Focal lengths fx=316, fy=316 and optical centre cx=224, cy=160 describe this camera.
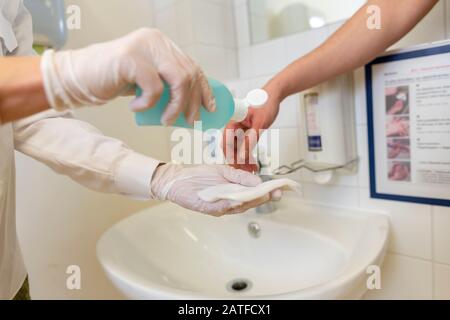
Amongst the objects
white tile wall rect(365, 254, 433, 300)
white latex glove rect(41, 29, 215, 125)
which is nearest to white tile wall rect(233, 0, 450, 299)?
white tile wall rect(365, 254, 433, 300)

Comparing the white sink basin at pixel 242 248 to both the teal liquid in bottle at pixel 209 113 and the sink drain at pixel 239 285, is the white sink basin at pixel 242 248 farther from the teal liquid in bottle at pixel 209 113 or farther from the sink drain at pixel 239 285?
the teal liquid in bottle at pixel 209 113

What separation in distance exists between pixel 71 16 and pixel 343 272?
34.7 inches

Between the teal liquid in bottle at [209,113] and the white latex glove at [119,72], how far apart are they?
29 millimetres

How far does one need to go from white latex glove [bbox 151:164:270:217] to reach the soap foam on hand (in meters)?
0.02

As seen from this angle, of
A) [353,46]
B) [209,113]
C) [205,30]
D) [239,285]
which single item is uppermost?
[205,30]

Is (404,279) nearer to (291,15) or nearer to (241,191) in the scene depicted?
(241,191)

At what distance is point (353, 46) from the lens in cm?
63

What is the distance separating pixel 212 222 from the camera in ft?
2.93

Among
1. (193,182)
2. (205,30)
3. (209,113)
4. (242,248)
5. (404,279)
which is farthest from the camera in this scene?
(205,30)

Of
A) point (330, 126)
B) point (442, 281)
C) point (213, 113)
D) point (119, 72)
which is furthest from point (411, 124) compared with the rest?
point (119, 72)

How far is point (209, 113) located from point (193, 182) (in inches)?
5.9

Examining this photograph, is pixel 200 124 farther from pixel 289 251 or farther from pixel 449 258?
pixel 449 258

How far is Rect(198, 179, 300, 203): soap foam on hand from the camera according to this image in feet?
1.42
